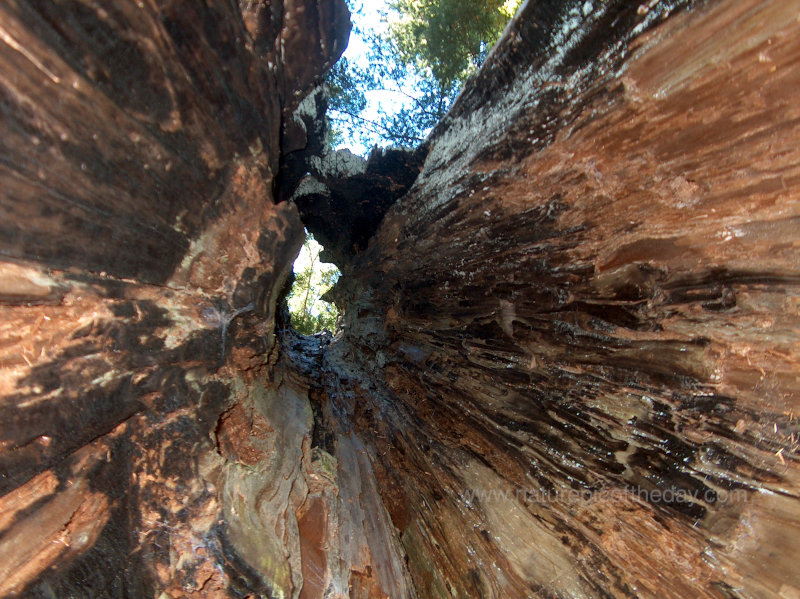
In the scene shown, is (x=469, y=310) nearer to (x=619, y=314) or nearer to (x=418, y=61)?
(x=619, y=314)

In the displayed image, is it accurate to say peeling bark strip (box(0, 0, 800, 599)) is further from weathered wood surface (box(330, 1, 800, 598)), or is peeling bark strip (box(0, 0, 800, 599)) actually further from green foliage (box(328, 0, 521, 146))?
green foliage (box(328, 0, 521, 146))

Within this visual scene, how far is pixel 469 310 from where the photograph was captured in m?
3.77

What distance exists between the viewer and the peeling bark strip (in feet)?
6.37

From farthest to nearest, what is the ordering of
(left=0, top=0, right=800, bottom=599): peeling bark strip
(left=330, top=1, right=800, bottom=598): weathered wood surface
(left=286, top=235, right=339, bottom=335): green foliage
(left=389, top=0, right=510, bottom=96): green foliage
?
(left=286, top=235, right=339, bottom=335): green foliage, (left=389, top=0, right=510, bottom=96): green foliage, (left=330, top=1, right=800, bottom=598): weathered wood surface, (left=0, top=0, right=800, bottom=599): peeling bark strip

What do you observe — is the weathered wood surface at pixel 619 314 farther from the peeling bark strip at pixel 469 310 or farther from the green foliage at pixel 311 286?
the green foliage at pixel 311 286

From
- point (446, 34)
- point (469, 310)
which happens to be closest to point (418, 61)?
point (446, 34)

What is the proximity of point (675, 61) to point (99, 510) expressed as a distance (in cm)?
380

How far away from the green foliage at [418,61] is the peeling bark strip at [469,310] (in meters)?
4.86

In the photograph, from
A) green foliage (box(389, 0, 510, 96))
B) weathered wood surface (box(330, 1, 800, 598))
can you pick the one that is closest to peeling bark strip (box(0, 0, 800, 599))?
weathered wood surface (box(330, 1, 800, 598))

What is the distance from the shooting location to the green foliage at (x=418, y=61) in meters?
7.17

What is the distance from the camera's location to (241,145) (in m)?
2.56

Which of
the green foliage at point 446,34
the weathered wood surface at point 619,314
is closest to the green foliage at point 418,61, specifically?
the green foliage at point 446,34

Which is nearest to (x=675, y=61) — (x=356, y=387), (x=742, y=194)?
(x=742, y=194)

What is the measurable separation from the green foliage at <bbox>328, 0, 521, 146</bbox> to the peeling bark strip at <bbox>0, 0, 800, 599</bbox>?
4.86 meters
